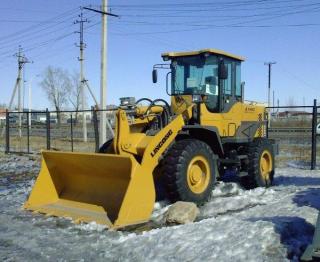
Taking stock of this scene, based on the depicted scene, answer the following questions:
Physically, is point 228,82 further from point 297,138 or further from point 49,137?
point 297,138

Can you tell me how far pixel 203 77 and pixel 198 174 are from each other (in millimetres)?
2396

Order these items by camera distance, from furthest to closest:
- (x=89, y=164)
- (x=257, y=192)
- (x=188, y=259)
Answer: (x=257, y=192)
(x=89, y=164)
(x=188, y=259)

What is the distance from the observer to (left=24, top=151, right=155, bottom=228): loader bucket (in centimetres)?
788

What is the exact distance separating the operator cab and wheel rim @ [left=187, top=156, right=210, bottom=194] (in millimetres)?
1619

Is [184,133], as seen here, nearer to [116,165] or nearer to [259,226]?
[116,165]

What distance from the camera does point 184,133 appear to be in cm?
936

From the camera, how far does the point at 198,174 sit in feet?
30.0

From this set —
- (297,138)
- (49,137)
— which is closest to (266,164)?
(49,137)

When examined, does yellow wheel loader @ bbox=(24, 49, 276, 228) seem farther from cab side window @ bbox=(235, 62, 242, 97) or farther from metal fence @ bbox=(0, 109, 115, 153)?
metal fence @ bbox=(0, 109, 115, 153)

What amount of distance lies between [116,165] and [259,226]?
109 inches

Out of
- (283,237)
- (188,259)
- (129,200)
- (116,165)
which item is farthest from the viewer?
(116,165)

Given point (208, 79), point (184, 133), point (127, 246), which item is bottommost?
point (127, 246)

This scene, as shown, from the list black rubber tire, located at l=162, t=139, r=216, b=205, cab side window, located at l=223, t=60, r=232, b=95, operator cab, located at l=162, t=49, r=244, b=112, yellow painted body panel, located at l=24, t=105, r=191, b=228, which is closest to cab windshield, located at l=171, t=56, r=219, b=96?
operator cab, located at l=162, t=49, r=244, b=112

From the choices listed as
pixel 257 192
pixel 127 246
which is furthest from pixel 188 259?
pixel 257 192
